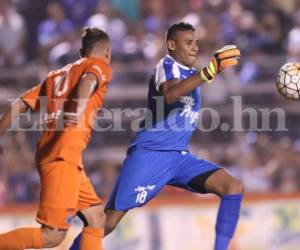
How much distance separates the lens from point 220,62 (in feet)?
26.5

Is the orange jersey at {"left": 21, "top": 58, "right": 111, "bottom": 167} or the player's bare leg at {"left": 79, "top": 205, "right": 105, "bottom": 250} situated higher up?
the orange jersey at {"left": 21, "top": 58, "right": 111, "bottom": 167}

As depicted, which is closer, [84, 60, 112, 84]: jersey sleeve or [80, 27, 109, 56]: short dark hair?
[84, 60, 112, 84]: jersey sleeve

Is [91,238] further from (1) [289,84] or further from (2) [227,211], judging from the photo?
(1) [289,84]

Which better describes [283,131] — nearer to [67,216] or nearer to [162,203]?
[162,203]

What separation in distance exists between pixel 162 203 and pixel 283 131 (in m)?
2.44

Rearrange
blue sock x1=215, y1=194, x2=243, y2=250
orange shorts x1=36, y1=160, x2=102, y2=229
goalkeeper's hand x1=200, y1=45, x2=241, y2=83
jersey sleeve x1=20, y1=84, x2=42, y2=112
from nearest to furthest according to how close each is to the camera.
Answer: orange shorts x1=36, y1=160, x2=102, y2=229 < goalkeeper's hand x1=200, y1=45, x2=241, y2=83 < jersey sleeve x1=20, y1=84, x2=42, y2=112 < blue sock x1=215, y1=194, x2=243, y2=250

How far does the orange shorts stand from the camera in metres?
7.81

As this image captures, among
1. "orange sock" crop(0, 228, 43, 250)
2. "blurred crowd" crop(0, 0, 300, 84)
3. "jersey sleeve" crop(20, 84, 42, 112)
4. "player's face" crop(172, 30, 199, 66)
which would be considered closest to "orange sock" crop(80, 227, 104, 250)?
"orange sock" crop(0, 228, 43, 250)

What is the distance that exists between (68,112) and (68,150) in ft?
1.00

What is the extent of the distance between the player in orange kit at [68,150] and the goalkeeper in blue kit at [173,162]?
0.58 m

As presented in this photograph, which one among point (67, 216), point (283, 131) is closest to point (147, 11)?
point (283, 131)

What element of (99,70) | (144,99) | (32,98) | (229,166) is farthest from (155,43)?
(99,70)

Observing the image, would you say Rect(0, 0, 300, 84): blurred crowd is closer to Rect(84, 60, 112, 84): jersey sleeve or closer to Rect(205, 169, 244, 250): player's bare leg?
Rect(205, 169, 244, 250): player's bare leg

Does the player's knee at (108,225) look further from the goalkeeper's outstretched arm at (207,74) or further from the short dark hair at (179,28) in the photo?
the short dark hair at (179,28)
